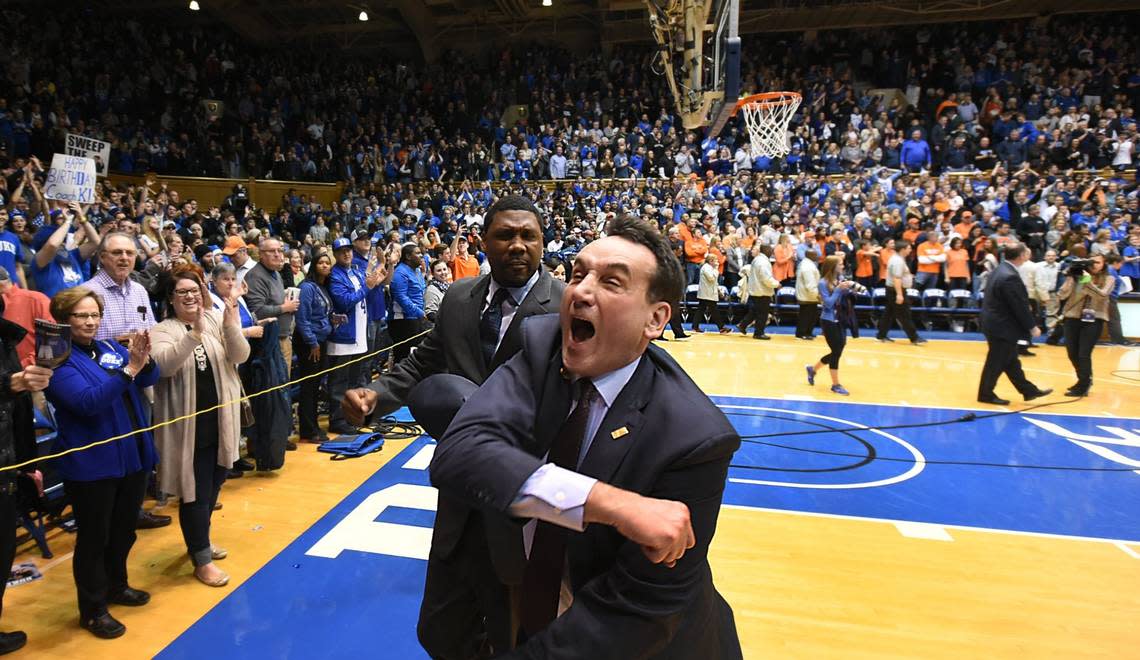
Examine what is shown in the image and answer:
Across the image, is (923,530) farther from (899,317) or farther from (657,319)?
(899,317)

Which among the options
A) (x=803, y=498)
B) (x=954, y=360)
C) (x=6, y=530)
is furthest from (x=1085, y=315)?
(x=6, y=530)

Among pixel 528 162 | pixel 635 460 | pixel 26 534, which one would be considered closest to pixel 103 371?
pixel 26 534

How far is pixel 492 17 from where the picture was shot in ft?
82.8

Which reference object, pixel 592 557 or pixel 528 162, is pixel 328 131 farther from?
pixel 592 557

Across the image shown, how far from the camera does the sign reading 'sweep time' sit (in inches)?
267

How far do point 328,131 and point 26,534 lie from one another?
67.2 ft

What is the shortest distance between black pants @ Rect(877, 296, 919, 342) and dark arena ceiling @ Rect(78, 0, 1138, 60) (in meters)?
14.2

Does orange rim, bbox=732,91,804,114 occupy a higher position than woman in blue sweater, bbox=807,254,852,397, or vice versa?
orange rim, bbox=732,91,804,114

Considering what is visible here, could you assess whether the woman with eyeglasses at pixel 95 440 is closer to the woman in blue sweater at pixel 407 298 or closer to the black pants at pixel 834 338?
the woman in blue sweater at pixel 407 298

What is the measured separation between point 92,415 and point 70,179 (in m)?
5.04

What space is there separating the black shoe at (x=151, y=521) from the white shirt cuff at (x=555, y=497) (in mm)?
4546

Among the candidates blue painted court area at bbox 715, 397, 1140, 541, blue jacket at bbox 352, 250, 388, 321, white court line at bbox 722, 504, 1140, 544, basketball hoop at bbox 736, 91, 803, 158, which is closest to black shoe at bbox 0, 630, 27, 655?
white court line at bbox 722, 504, 1140, 544

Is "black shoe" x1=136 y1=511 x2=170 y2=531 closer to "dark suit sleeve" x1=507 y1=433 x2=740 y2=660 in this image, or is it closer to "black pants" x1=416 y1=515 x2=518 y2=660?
"black pants" x1=416 y1=515 x2=518 y2=660

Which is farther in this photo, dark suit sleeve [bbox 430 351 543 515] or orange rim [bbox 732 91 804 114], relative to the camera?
orange rim [bbox 732 91 804 114]
